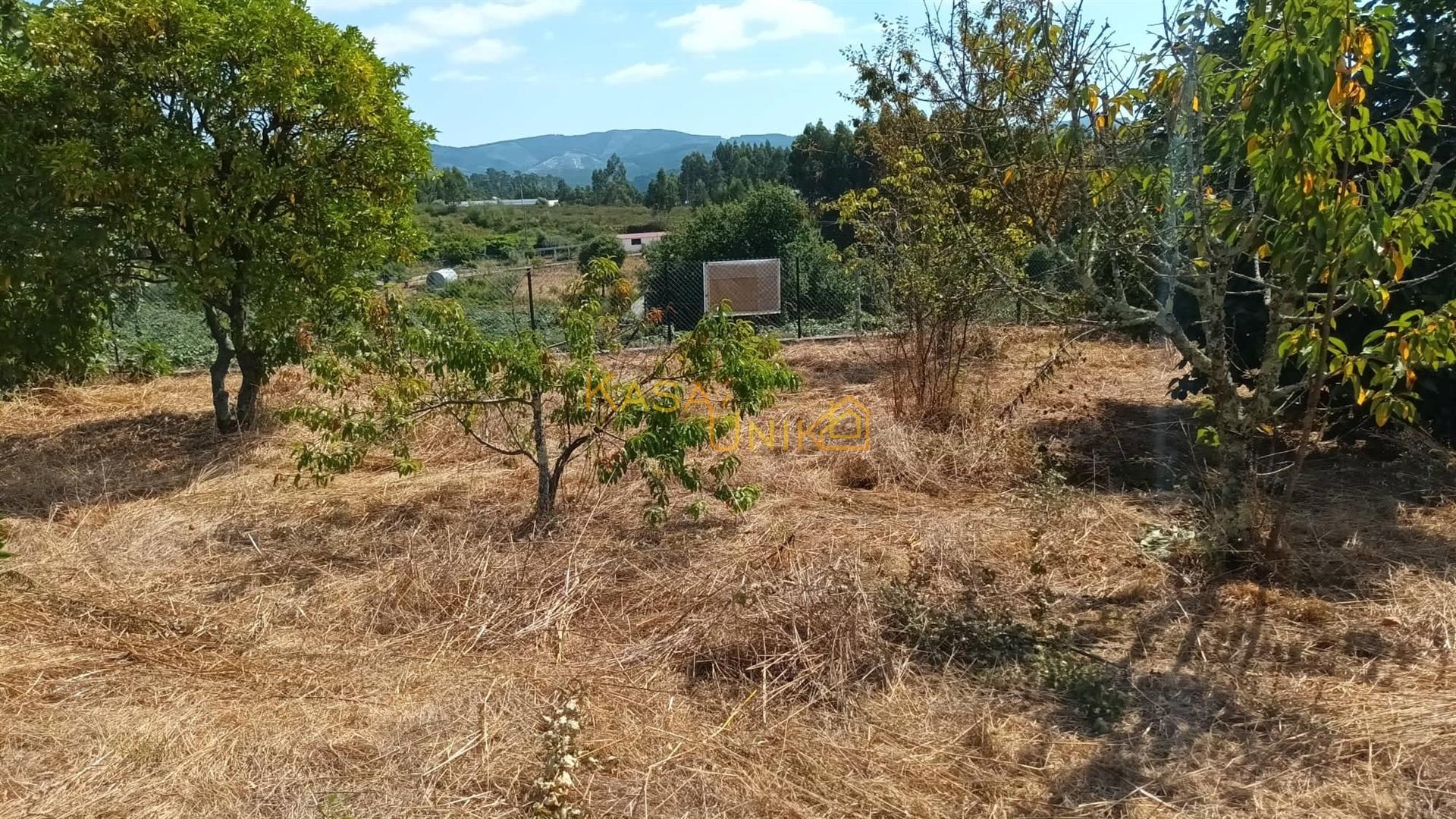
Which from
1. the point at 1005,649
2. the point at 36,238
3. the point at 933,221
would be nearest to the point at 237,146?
the point at 36,238

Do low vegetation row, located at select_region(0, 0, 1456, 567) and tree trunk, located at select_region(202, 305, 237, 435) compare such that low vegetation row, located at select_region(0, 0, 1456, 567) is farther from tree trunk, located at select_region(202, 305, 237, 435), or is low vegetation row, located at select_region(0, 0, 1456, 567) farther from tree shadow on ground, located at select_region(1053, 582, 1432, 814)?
tree shadow on ground, located at select_region(1053, 582, 1432, 814)

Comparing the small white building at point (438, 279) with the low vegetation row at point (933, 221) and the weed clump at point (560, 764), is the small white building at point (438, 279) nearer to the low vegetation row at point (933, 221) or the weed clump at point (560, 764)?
the low vegetation row at point (933, 221)

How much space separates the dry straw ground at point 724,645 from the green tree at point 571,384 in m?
0.34

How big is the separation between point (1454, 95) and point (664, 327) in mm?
9840

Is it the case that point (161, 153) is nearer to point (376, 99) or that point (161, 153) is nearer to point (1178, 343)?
point (376, 99)

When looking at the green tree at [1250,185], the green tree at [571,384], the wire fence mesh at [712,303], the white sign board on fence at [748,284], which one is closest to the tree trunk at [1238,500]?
the green tree at [1250,185]

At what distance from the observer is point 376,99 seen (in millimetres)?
6734

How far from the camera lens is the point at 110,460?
669 centimetres

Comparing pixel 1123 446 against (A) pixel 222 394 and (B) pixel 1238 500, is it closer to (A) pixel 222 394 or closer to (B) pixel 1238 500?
(B) pixel 1238 500

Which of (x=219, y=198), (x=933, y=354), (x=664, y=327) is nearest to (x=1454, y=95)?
(x=933, y=354)

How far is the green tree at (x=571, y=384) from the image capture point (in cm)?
471

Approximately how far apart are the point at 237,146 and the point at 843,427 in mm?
4593

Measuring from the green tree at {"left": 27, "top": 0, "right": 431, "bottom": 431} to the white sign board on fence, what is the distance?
7124 millimetres

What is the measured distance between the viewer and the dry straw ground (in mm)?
2877
